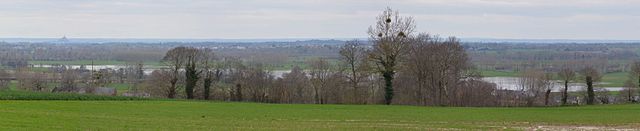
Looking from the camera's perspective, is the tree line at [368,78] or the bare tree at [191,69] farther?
the bare tree at [191,69]

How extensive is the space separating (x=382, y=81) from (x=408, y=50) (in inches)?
224

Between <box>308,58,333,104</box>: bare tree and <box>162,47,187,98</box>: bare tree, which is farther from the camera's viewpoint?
<box>308,58,333,104</box>: bare tree

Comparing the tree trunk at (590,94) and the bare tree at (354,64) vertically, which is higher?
the bare tree at (354,64)

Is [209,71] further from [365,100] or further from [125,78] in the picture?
[125,78]

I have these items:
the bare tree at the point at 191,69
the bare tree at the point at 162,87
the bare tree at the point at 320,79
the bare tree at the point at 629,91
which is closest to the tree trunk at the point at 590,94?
the bare tree at the point at 629,91

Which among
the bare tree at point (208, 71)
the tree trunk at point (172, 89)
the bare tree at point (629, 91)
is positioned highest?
the bare tree at point (208, 71)

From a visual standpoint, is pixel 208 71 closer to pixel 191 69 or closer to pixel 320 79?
pixel 191 69

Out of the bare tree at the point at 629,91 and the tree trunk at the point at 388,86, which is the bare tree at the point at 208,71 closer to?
the tree trunk at the point at 388,86

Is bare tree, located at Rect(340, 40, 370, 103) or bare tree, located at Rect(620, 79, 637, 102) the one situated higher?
bare tree, located at Rect(340, 40, 370, 103)

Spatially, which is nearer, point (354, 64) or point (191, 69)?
point (354, 64)

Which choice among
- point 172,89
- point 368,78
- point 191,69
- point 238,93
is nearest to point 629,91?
point 368,78

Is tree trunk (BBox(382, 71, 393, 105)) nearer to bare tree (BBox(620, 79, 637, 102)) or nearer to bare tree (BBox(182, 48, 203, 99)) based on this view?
bare tree (BBox(182, 48, 203, 99))

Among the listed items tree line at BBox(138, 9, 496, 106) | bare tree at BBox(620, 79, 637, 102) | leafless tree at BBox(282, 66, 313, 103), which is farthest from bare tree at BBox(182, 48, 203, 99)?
bare tree at BBox(620, 79, 637, 102)

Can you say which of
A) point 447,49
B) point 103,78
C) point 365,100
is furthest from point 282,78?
point 103,78
